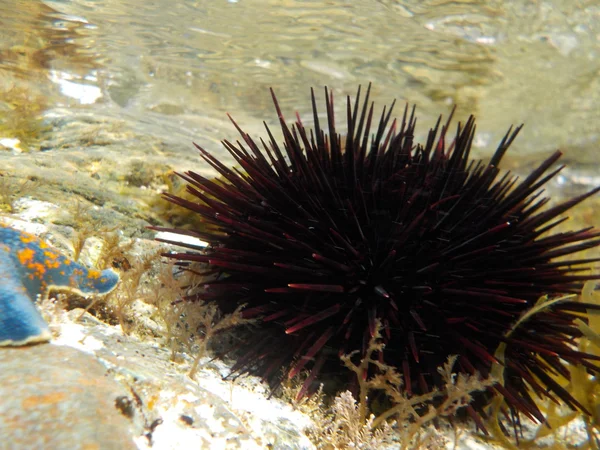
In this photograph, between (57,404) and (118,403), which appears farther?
(118,403)

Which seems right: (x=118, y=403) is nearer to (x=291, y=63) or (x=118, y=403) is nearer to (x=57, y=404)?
(x=57, y=404)

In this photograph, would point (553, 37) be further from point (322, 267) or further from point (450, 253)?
point (322, 267)

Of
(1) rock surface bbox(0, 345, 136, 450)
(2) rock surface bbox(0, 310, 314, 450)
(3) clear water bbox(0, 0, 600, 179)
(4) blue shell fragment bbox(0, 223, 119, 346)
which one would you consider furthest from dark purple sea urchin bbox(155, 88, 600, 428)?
(3) clear water bbox(0, 0, 600, 179)

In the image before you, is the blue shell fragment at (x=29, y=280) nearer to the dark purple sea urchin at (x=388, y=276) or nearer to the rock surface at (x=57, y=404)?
the rock surface at (x=57, y=404)

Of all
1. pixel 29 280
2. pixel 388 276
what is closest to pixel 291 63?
pixel 388 276

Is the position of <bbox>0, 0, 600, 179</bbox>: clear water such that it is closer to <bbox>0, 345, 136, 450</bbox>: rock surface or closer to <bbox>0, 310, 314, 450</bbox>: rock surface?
<bbox>0, 310, 314, 450</bbox>: rock surface

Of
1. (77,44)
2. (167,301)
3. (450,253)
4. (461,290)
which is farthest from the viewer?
(77,44)

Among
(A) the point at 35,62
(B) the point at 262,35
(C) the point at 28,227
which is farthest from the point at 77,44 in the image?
(C) the point at 28,227
